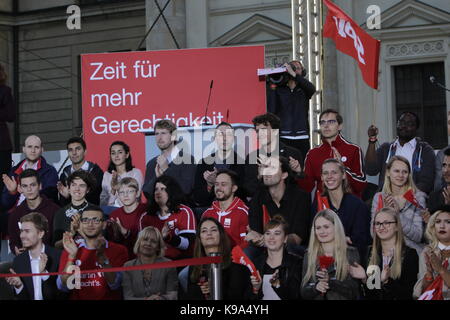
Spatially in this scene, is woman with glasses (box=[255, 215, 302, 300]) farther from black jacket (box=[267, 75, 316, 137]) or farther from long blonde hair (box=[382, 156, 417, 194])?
black jacket (box=[267, 75, 316, 137])

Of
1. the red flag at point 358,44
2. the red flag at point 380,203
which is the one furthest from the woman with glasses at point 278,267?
the red flag at point 358,44

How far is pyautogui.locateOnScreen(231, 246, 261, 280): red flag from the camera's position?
1012 cm

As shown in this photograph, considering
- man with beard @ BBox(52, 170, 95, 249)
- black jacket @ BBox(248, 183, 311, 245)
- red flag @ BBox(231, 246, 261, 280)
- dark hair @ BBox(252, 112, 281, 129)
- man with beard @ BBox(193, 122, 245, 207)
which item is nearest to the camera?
red flag @ BBox(231, 246, 261, 280)

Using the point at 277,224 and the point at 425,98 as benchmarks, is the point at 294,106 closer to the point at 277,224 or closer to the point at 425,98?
the point at 277,224

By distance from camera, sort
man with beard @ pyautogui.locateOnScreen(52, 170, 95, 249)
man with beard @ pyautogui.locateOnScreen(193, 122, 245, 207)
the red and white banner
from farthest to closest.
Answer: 1. the red and white banner
2. man with beard @ pyautogui.locateOnScreen(193, 122, 245, 207)
3. man with beard @ pyautogui.locateOnScreen(52, 170, 95, 249)

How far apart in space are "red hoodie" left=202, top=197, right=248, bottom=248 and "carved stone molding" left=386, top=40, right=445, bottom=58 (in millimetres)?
14722

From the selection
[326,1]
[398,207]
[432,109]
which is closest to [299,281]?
[398,207]

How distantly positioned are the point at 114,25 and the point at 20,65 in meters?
3.61

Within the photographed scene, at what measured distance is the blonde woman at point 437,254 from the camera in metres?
9.50

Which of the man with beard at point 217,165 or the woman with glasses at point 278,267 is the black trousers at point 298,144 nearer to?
the man with beard at point 217,165

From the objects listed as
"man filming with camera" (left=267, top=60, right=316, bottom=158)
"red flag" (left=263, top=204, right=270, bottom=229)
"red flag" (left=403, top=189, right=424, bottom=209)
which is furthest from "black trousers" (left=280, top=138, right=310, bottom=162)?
"red flag" (left=403, top=189, right=424, bottom=209)

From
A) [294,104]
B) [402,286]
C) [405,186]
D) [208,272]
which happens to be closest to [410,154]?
[405,186]

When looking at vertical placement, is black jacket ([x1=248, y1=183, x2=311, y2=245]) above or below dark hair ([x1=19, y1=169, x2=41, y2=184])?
below
